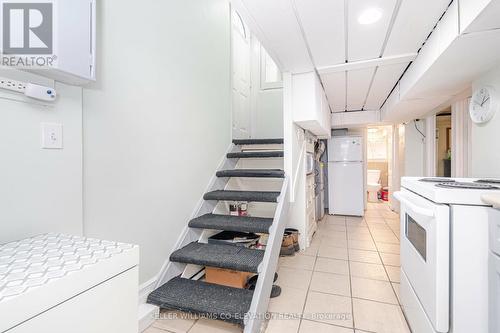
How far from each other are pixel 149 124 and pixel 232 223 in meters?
1.04

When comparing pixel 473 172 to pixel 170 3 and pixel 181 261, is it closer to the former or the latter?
pixel 181 261

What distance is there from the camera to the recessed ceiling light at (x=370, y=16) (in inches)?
54.7

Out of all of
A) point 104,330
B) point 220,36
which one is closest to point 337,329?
point 104,330

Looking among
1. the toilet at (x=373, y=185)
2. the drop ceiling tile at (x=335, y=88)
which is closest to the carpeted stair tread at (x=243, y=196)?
the drop ceiling tile at (x=335, y=88)

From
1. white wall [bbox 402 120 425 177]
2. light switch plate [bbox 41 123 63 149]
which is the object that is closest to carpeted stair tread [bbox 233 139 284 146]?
light switch plate [bbox 41 123 63 149]

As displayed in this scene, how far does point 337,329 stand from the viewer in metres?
1.53

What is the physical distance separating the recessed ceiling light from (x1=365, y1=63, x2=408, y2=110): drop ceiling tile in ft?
2.79

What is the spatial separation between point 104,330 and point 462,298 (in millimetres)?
1375

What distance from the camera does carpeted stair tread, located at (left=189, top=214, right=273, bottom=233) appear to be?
193cm

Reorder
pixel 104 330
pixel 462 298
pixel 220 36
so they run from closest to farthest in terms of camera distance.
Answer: pixel 104 330 < pixel 462 298 < pixel 220 36

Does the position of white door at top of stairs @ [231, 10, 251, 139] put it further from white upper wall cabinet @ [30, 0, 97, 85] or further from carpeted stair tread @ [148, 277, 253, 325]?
white upper wall cabinet @ [30, 0, 97, 85]

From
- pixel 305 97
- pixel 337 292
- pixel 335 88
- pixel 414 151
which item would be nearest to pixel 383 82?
pixel 335 88

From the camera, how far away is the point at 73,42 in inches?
42.7

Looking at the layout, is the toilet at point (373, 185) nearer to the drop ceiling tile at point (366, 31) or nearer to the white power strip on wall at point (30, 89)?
the drop ceiling tile at point (366, 31)
